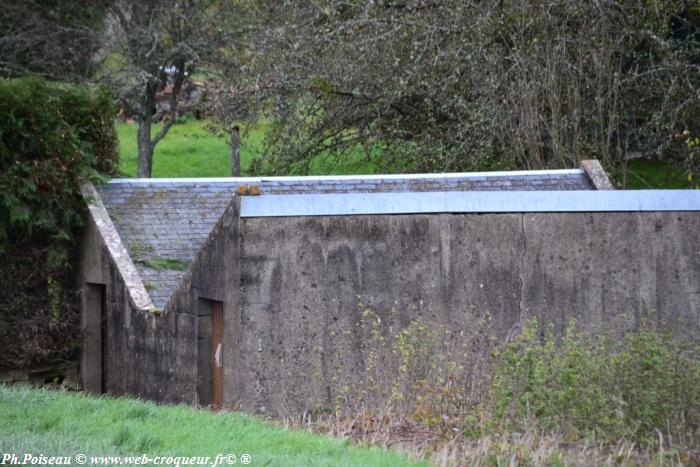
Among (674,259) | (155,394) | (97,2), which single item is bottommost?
(155,394)

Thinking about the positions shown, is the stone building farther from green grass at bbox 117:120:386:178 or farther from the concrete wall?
green grass at bbox 117:120:386:178

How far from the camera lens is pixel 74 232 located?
1680cm

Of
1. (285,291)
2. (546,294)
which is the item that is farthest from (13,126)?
(546,294)

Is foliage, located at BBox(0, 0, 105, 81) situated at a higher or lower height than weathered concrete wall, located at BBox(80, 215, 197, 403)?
higher

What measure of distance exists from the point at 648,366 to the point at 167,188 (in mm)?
10609

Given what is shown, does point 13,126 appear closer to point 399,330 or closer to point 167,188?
point 167,188

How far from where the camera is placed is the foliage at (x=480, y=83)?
55.9 feet

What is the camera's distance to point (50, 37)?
76.7 feet

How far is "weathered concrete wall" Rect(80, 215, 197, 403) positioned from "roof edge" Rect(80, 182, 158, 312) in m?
0.12

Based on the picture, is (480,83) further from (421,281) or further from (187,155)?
(187,155)

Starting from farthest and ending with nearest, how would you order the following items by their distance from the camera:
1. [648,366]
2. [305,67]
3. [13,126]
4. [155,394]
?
1. [305,67]
2. [13,126]
3. [155,394]
4. [648,366]

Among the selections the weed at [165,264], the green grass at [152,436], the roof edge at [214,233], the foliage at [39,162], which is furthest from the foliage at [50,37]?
the green grass at [152,436]

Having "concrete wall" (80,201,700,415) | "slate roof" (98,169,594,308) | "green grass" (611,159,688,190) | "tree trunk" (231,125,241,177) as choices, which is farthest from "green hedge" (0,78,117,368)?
"green grass" (611,159,688,190)

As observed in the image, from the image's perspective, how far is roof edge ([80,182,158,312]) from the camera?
1396cm
